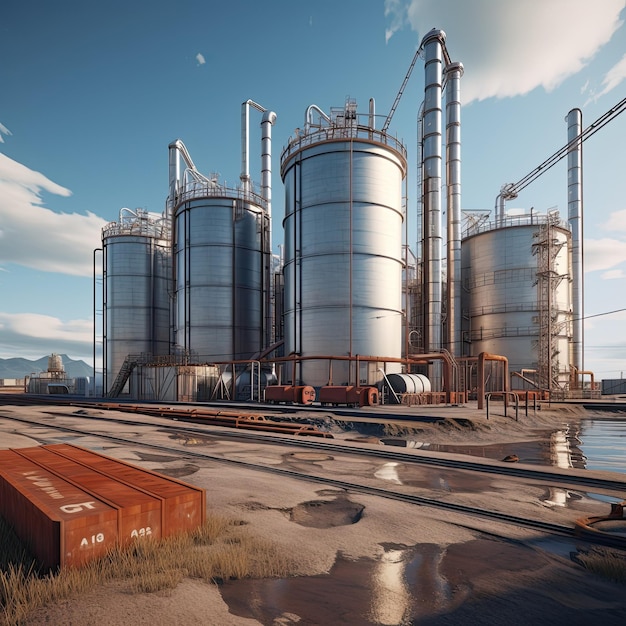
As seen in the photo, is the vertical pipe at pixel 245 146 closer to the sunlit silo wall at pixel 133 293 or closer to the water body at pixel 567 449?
the sunlit silo wall at pixel 133 293

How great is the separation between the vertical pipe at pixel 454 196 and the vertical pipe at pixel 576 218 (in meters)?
12.8

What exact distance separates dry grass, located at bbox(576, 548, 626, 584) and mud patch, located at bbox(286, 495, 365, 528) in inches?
122

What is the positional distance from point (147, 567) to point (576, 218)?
172ft

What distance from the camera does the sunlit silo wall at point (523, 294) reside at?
136ft

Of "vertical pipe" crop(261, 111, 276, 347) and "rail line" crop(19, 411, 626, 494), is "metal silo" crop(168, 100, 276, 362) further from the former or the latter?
"rail line" crop(19, 411, 626, 494)

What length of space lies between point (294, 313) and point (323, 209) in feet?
27.3

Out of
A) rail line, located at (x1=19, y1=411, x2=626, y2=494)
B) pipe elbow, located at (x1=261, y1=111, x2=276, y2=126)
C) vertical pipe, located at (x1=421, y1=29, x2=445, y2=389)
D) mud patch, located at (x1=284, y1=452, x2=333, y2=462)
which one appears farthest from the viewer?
pipe elbow, located at (x1=261, y1=111, x2=276, y2=126)

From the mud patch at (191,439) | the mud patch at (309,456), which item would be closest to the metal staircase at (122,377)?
the mud patch at (191,439)

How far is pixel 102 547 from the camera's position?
4906 mm

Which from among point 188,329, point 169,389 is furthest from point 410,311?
point 169,389

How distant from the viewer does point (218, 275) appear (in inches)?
1630

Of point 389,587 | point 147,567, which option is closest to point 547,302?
point 389,587

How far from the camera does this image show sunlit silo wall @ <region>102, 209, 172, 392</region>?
158 ft

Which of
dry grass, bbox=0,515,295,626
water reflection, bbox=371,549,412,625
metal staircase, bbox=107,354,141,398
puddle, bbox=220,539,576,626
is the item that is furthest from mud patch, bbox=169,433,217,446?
metal staircase, bbox=107,354,141,398
